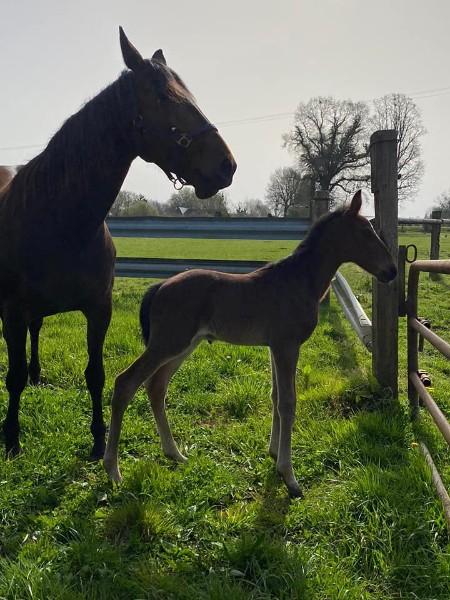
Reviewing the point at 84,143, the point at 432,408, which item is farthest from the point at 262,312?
the point at 84,143

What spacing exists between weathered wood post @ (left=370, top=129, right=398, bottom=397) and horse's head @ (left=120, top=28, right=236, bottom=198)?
1458mm

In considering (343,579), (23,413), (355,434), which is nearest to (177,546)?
(343,579)

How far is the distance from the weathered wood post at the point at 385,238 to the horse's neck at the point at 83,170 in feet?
6.43

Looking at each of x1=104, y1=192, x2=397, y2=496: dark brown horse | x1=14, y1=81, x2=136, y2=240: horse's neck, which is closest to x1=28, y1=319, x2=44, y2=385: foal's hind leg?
x1=14, y1=81, x2=136, y2=240: horse's neck

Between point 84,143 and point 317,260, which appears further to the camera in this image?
point 317,260

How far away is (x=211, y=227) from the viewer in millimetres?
7660

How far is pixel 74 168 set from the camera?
9.75 ft

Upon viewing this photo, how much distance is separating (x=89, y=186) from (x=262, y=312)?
55.2 inches

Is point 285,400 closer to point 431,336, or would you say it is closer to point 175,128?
point 431,336

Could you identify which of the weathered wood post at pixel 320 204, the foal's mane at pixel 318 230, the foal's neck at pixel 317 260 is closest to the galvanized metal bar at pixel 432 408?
the foal's neck at pixel 317 260

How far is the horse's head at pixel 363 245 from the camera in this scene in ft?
10.0

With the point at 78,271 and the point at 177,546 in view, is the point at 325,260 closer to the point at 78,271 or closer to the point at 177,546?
the point at 78,271

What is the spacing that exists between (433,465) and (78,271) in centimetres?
258

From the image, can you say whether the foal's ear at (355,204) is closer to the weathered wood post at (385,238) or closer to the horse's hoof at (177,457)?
the weathered wood post at (385,238)
